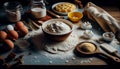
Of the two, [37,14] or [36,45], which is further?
[37,14]

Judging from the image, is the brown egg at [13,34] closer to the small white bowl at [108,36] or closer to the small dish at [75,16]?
the small dish at [75,16]

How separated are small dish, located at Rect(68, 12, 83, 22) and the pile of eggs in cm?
28

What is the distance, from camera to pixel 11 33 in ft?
4.16

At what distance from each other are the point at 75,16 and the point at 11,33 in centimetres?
41

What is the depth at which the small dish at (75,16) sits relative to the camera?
142 centimetres

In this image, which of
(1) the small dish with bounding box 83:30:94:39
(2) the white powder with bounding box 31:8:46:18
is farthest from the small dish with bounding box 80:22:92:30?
(2) the white powder with bounding box 31:8:46:18

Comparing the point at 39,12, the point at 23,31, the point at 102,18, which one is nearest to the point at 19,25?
the point at 23,31

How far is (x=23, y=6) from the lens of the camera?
1.61 metres

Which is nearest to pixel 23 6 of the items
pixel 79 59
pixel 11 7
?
pixel 11 7

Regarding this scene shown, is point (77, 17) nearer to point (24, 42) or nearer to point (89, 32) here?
point (89, 32)

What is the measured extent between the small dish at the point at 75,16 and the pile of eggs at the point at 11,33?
0.28 meters

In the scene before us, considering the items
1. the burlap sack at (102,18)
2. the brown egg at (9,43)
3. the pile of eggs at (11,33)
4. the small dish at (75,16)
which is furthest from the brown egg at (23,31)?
the burlap sack at (102,18)

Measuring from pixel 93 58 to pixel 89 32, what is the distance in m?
0.19

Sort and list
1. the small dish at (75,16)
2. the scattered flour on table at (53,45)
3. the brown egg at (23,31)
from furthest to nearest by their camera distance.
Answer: the small dish at (75,16), the brown egg at (23,31), the scattered flour on table at (53,45)
